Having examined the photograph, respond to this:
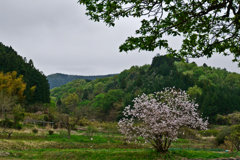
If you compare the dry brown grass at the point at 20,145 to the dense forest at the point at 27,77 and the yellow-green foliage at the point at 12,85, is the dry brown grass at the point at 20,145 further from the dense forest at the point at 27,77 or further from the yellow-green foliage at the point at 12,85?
the dense forest at the point at 27,77

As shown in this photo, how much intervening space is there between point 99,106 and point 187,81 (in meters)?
42.0

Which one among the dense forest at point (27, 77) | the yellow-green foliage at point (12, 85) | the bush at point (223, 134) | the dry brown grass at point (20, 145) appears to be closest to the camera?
the dry brown grass at point (20, 145)

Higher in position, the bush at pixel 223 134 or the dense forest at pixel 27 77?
the dense forest at pixel 27 77

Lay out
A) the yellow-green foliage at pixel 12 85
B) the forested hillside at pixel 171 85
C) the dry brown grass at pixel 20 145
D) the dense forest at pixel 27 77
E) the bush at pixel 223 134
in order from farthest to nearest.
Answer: the forested hillside at pixel 171 85 < the dense forest at pixel 27 77 < the yellow-green foliage at pixel 12 85 < the bush at pixel 223 134 < the dry brown grass at pixel 20 145

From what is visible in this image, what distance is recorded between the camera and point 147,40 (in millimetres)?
6059

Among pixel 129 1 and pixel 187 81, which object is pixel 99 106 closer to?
pixel 187 81

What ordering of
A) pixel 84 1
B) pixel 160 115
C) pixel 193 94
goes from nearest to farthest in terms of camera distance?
pixel 84 1 → pixel 160 115 → pixel 193 94

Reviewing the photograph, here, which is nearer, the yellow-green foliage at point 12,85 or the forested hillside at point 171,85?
the yellow-green foliage at point 12,85

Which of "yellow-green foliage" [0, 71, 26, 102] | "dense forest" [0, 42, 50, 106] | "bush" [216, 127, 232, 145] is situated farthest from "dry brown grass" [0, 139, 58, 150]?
"dense forest" [0, 42, 50, 106]

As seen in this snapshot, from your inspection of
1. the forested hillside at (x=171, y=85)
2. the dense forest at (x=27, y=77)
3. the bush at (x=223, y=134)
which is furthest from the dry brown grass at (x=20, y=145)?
→ the dense forest at (x=27, y=77)

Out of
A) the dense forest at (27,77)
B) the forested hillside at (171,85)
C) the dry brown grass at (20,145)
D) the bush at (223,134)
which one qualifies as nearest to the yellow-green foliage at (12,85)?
the dense forest at (27,77)

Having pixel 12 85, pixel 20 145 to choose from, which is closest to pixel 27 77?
pixel 12 85

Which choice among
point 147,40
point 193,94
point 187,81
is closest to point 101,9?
point 147,40

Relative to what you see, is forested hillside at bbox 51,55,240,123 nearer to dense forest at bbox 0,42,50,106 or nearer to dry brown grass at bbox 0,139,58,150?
dense forest at bbox 0,42,50,106
